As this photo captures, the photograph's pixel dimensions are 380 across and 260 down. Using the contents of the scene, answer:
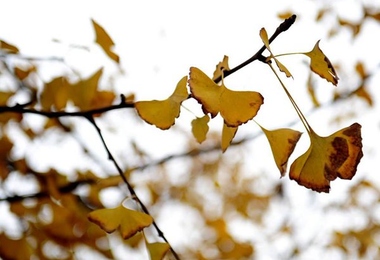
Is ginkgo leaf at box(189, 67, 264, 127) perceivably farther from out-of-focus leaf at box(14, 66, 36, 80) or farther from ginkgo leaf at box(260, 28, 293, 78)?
out-of-focus leaf at box(14, 66, 36, 80)

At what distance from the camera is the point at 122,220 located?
521 mm

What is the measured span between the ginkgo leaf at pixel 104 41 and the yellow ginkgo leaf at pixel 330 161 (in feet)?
1.16

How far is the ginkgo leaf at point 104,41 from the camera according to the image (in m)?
0.74

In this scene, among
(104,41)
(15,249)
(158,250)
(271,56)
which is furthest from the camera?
(15,249)

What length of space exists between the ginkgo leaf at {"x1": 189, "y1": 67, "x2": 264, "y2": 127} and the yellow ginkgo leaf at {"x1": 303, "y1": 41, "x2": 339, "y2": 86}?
0.05m

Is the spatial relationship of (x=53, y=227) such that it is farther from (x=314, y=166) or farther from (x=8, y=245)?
(x=314, y=166)

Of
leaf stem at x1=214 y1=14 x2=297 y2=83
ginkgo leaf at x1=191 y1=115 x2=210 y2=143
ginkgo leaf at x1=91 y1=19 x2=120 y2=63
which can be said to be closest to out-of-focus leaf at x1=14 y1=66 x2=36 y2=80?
ginkgo leaf at x1=91 y1=19 x2=120 y2=63

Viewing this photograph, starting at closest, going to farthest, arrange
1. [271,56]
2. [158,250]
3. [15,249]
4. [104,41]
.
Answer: [271,56] < [158,250] < [104,41] < [15,249]

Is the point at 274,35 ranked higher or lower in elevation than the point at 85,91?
higher

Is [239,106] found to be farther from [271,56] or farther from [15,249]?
[15,249]

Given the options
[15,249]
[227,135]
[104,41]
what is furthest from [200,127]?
A: [15,249]

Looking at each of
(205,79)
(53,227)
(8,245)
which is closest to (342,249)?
(53,227)

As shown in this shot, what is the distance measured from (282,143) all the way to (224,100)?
62mm

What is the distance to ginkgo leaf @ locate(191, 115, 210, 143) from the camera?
559 mm
